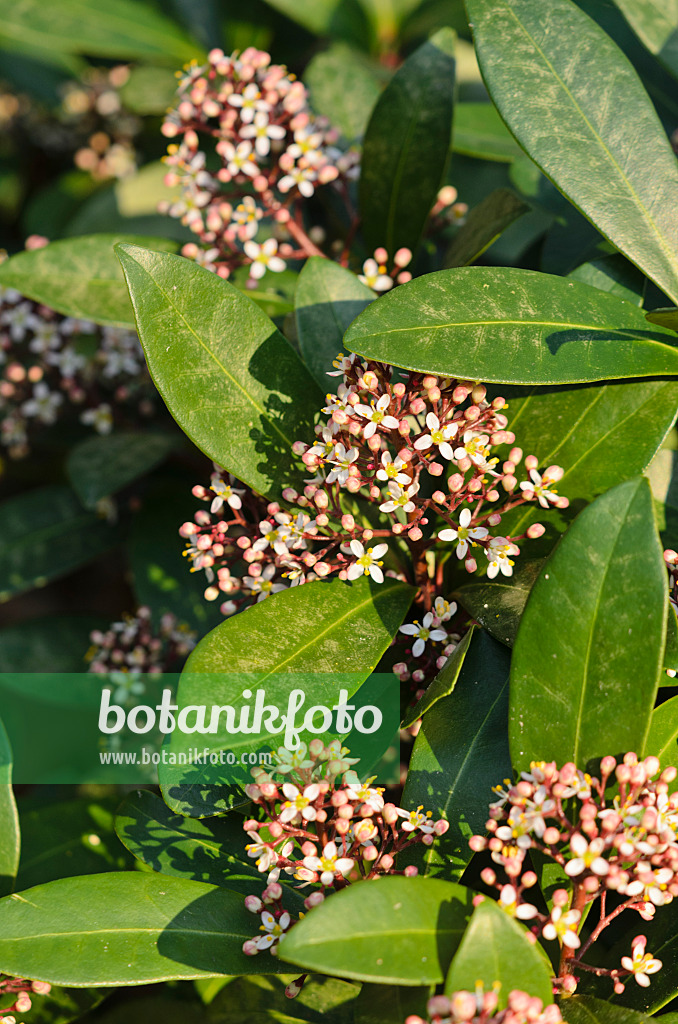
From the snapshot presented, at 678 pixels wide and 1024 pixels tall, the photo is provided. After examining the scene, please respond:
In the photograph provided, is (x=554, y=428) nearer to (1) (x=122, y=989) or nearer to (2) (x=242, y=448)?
(2) (x=242, y=448)

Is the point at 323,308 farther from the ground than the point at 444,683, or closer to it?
farther from the ground

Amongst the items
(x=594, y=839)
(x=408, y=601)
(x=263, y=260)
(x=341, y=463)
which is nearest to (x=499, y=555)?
(x=408, y=601)

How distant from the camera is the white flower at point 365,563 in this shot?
1462mm

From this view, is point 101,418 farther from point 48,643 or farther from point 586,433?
point 586,433

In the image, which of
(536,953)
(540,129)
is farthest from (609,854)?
(540,129)

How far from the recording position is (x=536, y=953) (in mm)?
1112

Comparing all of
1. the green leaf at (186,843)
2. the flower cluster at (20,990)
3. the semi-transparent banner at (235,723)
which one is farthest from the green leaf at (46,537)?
the flower cluster at (20,990)

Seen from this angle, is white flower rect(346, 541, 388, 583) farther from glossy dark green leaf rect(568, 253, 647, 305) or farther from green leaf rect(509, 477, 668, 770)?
glossy dark green leaf rect(568, 253, 647, 305)

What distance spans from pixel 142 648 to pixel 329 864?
979 millimetres

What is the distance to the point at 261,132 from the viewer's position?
77.2 inches

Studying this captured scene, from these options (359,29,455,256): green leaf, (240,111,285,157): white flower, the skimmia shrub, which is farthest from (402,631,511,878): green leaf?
(240,111,285,157): white flower

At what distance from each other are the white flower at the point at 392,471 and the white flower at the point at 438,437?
4 centimetres

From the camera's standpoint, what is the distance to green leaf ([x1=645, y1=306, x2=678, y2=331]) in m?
1.51

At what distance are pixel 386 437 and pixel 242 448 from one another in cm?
28
